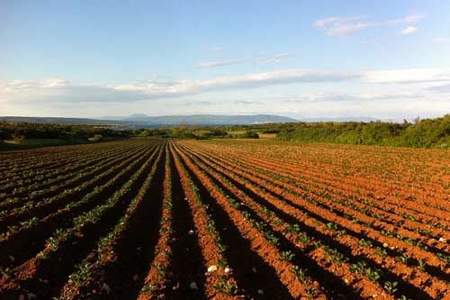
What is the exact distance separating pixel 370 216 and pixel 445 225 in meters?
2.23

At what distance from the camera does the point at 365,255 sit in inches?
382

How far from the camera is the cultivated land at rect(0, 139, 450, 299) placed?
809cm

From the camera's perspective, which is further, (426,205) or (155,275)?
(426,205)

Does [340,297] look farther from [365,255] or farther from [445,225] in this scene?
[445,225]

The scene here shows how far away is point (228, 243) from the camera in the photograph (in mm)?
11117

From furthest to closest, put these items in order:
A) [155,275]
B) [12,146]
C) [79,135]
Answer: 1. [79,135]
2. [12,146]
3. [155,275]

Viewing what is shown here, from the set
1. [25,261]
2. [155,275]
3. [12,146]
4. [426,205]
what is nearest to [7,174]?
[25,261]

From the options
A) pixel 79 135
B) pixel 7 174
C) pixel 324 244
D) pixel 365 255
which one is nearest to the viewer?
pixel 365 255

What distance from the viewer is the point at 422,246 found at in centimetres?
1009

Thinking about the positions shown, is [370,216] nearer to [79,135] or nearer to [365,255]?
[365,255]

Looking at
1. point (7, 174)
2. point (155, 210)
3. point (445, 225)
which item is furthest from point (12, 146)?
point (445, 225)

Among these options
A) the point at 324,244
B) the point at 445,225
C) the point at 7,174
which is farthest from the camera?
the point at 7,174

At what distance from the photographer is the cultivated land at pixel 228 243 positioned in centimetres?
809

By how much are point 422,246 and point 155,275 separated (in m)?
6.42
